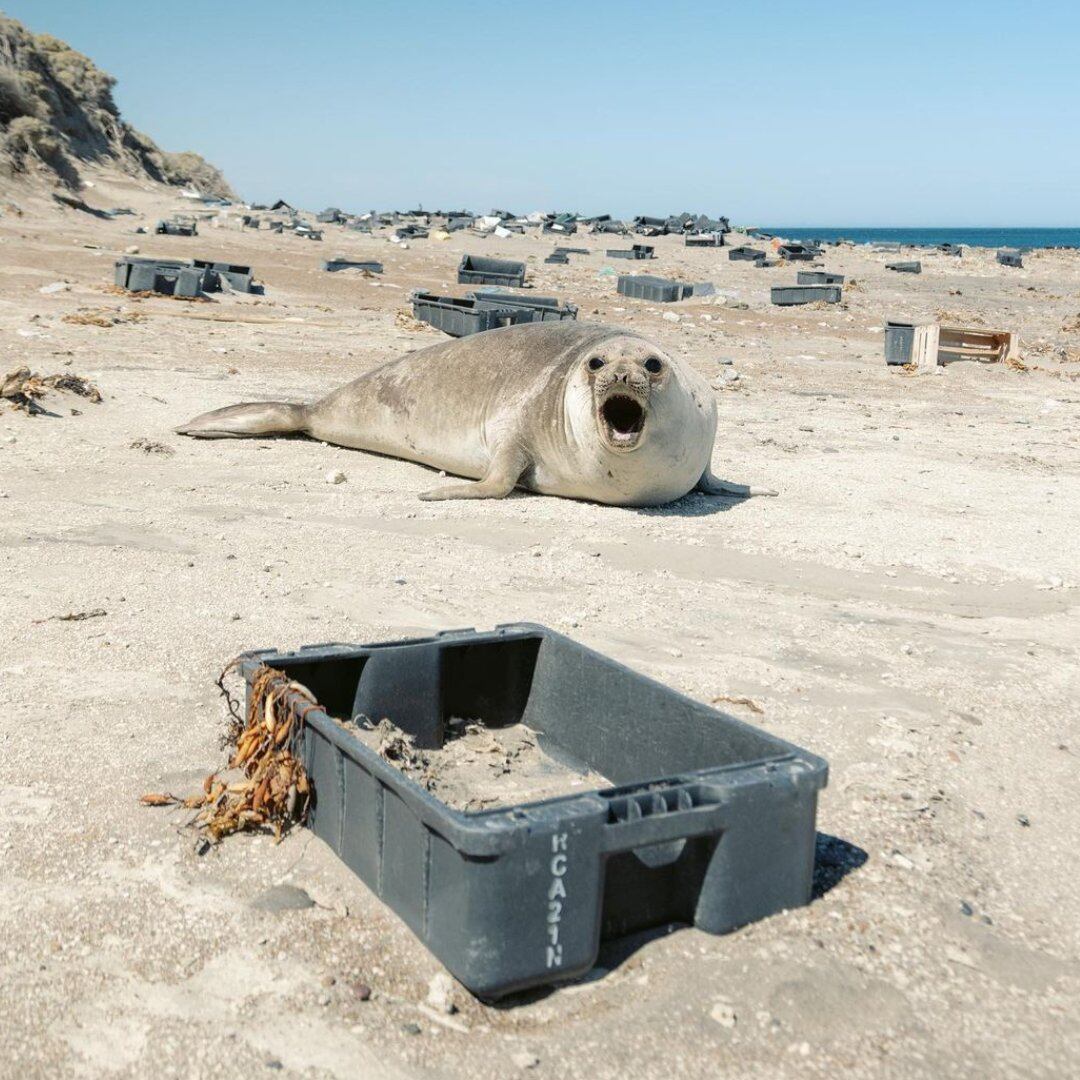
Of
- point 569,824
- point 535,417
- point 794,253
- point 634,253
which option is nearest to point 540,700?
point 569,824

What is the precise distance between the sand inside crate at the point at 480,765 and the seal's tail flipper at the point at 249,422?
14.3 feet

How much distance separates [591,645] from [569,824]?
6.15 ft

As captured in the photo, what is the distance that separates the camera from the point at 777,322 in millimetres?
15875

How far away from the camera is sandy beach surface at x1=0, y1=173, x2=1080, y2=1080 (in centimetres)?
220

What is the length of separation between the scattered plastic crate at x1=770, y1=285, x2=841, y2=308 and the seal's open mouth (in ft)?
41.2

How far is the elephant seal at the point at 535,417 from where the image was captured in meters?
6.01

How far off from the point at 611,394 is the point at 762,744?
334 cm

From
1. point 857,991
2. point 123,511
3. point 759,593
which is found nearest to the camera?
point 857,991

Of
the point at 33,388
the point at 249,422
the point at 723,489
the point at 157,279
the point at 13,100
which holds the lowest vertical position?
the point at 723,489

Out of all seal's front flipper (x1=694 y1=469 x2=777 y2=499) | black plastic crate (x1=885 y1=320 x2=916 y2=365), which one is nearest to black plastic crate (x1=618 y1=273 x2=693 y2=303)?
black plastic crate (x1=885 y1=320 x2=916 y2=365)

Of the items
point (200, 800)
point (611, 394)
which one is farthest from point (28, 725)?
point (611, 394)

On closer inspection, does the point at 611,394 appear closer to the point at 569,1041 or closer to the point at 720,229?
the point at 569,1041

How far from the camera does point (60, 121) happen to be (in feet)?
110

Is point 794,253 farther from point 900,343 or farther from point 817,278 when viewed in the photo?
point 900,343
